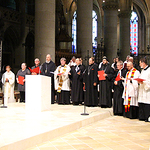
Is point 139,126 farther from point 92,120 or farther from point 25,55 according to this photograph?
point 25,55

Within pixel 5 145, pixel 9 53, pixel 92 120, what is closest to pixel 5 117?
pixel 92 120

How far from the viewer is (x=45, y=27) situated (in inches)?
543

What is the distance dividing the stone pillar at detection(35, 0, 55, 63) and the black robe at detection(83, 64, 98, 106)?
12.3ft

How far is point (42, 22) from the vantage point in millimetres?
13812

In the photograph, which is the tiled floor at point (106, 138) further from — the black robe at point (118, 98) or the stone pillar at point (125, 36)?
the stone pillar at point (125, 36)

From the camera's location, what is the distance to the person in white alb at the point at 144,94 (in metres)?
7.92

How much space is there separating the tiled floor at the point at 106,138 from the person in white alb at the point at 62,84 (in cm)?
339

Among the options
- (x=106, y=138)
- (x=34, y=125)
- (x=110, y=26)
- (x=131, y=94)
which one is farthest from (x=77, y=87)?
(x=110, y=26)

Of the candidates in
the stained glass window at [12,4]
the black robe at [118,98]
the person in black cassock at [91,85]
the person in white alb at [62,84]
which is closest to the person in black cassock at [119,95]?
the black robe at [118,98]

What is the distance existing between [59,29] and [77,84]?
1138 cm

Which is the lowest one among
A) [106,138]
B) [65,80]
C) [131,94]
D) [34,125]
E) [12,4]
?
[106,138]

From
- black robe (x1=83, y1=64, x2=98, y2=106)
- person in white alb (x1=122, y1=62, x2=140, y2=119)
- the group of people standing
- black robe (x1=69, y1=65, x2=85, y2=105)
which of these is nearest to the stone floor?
person in white alb (x1=122, y1=62, x2=140, y2=119)

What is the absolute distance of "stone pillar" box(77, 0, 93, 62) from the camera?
1802cm

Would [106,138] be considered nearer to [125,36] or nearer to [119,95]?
[119,95]
